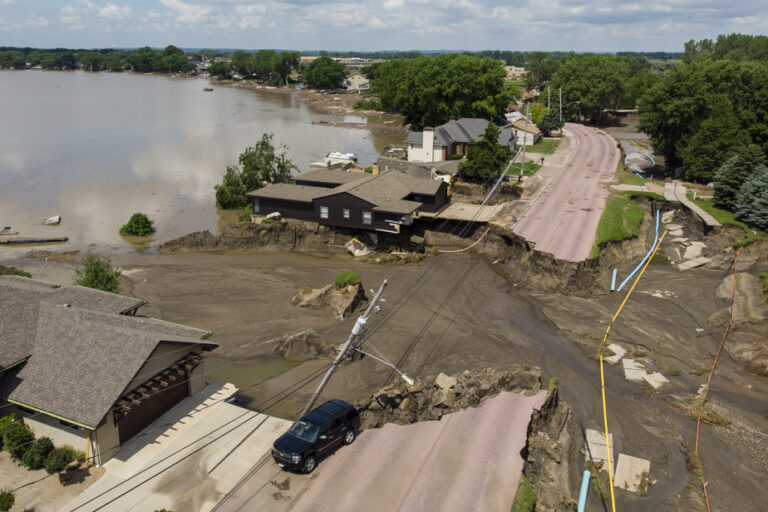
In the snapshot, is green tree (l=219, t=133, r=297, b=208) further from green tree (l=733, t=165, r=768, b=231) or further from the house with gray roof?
green tree (l=733, t=165, r=768, b=231)

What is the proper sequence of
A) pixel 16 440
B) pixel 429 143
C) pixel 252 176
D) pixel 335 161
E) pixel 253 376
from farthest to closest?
pixel 335 161 < pixel 429 143 < pixel 252 176 < pixel 253 376 < pixel 16 440

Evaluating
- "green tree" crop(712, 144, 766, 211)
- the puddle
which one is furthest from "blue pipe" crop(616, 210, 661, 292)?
the puddle

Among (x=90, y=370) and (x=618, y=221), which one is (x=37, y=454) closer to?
(x=90, y=370)

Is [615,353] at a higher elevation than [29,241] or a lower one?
lower

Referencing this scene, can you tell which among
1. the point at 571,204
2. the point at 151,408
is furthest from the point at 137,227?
the point at 571,204

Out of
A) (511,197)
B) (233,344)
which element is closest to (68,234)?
(233,344)

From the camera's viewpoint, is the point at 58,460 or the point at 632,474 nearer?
the point at 58,460

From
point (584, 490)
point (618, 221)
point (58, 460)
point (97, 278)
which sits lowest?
point (584, 490)
